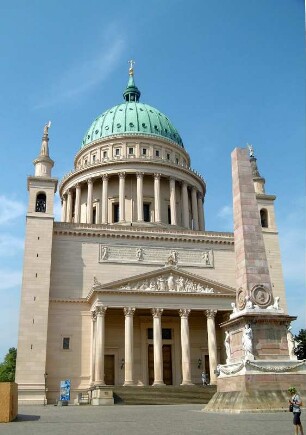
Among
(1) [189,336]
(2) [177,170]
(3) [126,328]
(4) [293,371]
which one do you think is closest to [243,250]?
(4) [293,371]

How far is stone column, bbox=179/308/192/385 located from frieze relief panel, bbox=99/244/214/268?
518 centimetres

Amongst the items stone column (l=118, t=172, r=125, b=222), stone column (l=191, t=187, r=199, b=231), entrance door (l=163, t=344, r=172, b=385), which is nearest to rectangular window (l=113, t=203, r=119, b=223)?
stone column (l=118, t=172, r=125, b=222)

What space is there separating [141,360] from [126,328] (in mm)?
4942

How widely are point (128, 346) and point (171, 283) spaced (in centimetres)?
681

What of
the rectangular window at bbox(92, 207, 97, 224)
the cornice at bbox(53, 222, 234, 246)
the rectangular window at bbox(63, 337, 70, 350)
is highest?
the rectangular window at bbox(92, 207, 97, 224)

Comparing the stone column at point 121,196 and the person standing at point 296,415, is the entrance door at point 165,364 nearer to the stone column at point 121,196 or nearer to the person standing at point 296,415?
the stone column at point 121,196

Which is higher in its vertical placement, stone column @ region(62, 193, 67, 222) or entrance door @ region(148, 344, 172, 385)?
stone column @ region(62, 193, 67, 222)

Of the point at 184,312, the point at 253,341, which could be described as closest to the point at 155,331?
the point at 184,312

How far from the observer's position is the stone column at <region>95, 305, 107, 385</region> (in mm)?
39959

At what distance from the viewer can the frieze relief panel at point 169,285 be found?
4335 centimetres

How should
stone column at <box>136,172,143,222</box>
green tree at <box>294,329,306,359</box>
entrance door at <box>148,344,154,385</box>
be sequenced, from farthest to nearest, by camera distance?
green tree at <box>294,329,306,359</box>
stone column at <box>136,172,143,222</box>
entrance door at <box>148,344,154,385</box>

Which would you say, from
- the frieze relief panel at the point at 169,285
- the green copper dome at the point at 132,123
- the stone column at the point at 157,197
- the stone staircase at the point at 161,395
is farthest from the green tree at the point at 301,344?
the green copper dome at the point at 132,123

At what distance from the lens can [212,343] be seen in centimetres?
4325

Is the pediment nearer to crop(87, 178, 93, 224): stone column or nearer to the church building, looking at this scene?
the church building
